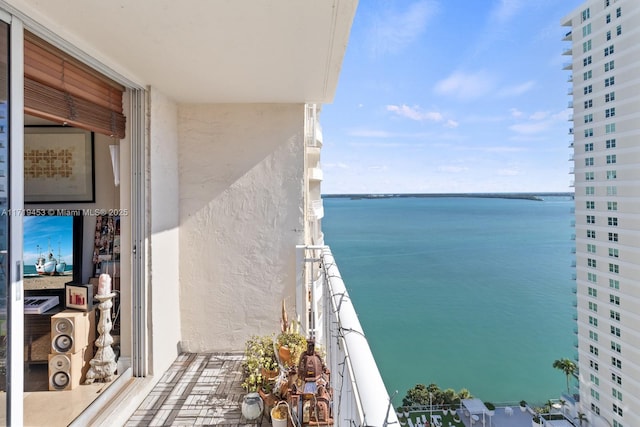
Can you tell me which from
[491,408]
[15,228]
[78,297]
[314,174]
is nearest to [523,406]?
[491,408]

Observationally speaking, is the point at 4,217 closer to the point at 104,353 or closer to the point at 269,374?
the point at 104,353

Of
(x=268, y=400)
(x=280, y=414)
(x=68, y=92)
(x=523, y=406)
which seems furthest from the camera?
(x=523, y=406)

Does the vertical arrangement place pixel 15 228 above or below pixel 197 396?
above

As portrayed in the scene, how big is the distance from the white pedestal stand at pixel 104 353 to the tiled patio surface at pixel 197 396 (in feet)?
1.10

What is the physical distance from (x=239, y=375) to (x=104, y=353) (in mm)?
965

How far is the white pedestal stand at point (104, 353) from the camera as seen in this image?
7.30 feet

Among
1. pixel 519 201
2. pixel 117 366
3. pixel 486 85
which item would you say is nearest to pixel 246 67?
pixel 117 366

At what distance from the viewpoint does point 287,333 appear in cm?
228

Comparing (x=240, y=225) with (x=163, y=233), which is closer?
(x=163, y=233)

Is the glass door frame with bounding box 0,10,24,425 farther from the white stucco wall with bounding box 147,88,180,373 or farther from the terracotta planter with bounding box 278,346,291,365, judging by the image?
the terracotta planter with bounding box 278,346,291,365

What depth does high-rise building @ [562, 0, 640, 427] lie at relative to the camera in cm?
1572

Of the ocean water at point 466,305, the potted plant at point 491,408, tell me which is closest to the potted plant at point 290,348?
the ocean water at point 466,305

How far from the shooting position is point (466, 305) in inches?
1112

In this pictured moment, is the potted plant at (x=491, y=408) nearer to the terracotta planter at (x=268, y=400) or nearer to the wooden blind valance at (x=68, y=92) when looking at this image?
the terracotta planter at (x=268, y=400)
